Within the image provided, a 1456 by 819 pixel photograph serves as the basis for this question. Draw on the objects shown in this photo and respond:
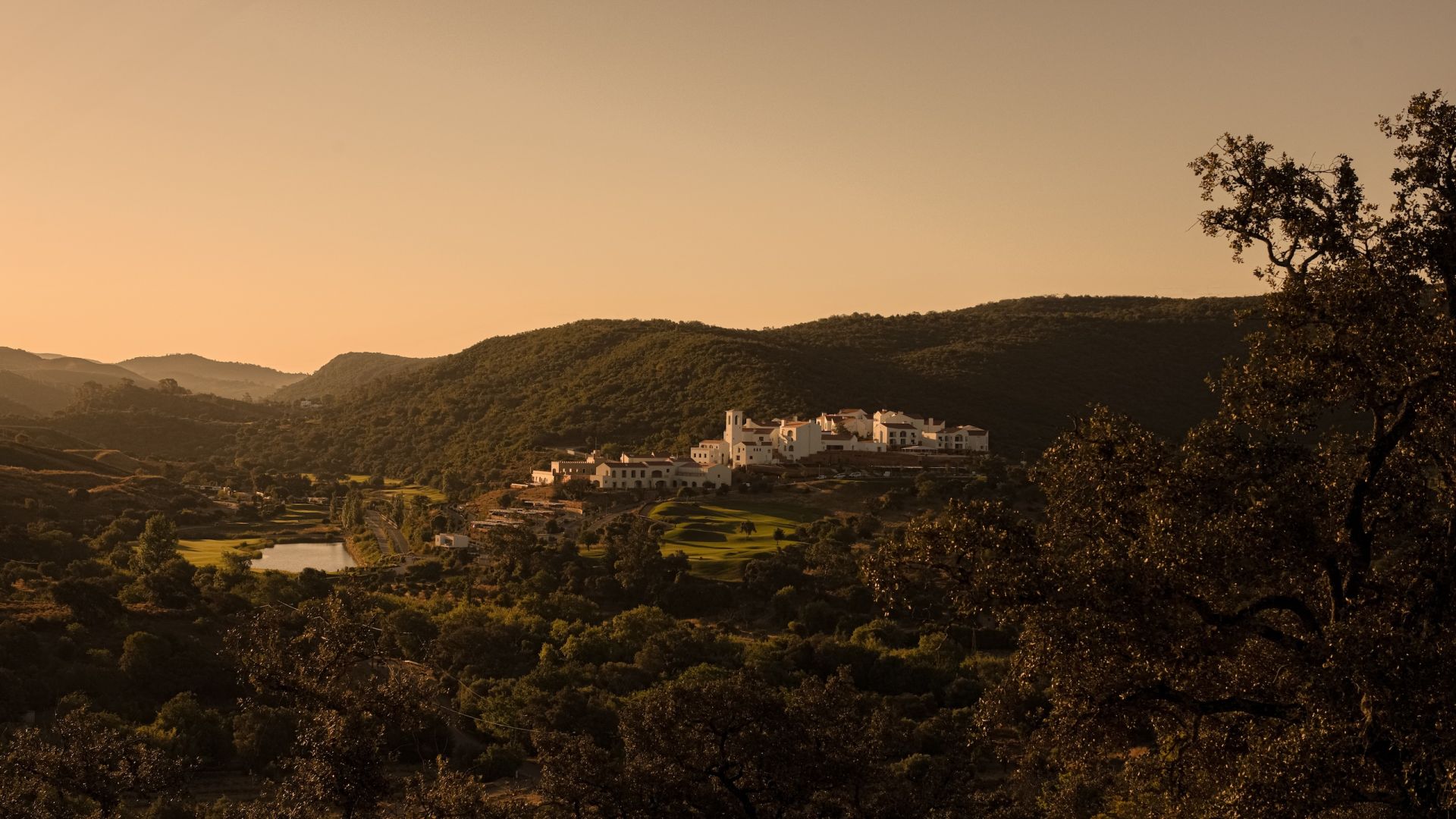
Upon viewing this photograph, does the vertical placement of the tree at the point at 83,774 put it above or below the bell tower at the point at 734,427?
below

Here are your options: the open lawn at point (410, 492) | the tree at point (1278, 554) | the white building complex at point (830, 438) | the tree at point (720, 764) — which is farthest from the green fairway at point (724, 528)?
the tree at point (1278, 554)

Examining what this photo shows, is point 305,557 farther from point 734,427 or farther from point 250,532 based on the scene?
point 734,427

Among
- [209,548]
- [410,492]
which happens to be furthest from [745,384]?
[209,548]

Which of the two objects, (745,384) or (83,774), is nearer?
(83,774)

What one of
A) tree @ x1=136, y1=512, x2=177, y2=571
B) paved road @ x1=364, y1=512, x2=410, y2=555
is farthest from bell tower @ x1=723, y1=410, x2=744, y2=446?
tree @ x1=136, y1=512, x2=177, y2=571

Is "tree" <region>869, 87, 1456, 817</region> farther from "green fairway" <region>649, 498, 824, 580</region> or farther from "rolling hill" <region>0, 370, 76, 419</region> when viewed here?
"rolling hill" <region>0, 370, 76, 419</region>

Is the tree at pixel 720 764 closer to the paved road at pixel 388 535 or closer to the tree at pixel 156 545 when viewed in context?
the tree at pixel 156 545

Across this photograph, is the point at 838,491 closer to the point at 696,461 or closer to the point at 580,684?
the point at 696,461
